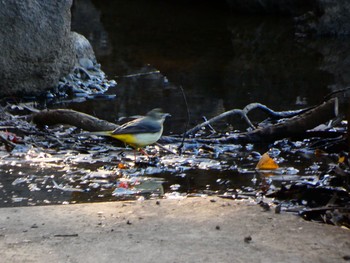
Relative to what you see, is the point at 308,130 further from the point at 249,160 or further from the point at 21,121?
the point at 21,121

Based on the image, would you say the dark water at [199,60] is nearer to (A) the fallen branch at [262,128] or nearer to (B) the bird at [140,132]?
(A) the fallen branch at [262,128]

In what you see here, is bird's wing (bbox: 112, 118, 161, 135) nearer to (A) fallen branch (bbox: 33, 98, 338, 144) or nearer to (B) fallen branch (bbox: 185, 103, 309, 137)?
(A) fallen branch (bbox: 33, 98, 338, 144)

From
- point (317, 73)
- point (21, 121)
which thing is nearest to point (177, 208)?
point (21, 121)

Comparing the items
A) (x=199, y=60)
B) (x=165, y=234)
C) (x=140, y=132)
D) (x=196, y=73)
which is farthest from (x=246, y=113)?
(x=199, y=60)

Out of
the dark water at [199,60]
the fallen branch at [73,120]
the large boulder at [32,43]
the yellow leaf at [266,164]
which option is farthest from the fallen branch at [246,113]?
the large boulder at [32,43]

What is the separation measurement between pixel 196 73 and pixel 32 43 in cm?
295

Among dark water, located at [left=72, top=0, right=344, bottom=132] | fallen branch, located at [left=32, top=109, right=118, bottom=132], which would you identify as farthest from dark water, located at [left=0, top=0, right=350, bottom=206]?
fallen branch, located at [left=32, top=109, right=118, bottom=132]

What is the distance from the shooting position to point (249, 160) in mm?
7219

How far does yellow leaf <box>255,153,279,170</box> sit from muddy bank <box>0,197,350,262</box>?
1.28 meters

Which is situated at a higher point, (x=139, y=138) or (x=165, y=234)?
(x=139, y=138)

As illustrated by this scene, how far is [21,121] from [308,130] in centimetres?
276

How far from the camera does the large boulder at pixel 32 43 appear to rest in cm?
1003

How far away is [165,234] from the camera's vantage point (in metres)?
4.85

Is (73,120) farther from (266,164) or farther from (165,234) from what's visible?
(165,234)
